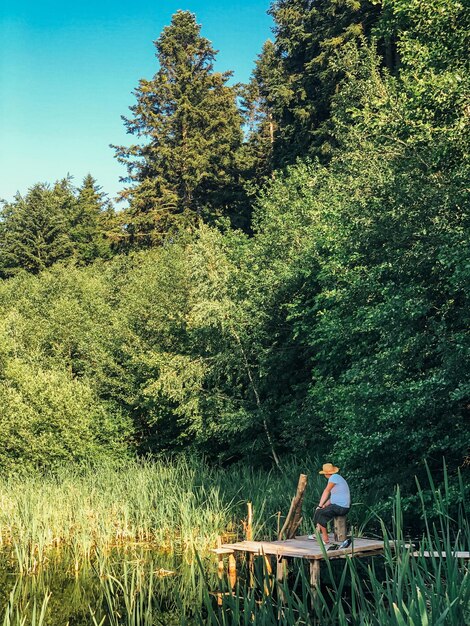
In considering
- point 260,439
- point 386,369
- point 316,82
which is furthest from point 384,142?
point 316,82

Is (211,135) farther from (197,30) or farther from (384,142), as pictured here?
(384,142)

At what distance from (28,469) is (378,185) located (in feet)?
46.1

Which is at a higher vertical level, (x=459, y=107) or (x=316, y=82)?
(x=316, y=82)

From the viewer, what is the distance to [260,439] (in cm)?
2069

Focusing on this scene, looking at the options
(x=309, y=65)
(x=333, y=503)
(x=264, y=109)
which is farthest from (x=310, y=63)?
(x=333, y=503)

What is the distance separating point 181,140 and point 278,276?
23.0m

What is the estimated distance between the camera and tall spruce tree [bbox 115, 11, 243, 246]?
1539 inches

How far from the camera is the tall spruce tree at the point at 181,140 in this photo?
39.1m

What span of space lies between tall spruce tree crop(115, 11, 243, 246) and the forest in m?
0.13

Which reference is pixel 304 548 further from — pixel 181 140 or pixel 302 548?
pixel 181 140

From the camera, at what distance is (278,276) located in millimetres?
19953

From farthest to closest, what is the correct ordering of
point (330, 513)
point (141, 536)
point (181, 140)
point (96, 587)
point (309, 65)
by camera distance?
point (181, 140) < point (309, 65) < point (141, 536) < point (96, 587) < point (330, 513)

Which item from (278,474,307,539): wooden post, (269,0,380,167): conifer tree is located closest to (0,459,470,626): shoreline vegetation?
(278,474,307,539): wooden post

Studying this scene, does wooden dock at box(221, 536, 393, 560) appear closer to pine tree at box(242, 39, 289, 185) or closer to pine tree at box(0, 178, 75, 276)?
pine tree at box(242, 39, 289, 185)
